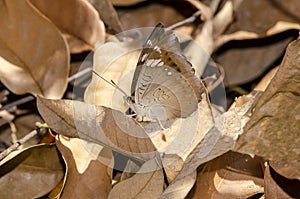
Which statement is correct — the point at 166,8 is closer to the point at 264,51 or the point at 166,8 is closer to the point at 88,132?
the point at 264,51

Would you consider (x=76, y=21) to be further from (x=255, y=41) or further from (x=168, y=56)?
(x=255, y=41)

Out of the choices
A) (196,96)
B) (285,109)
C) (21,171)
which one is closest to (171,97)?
(196,96)

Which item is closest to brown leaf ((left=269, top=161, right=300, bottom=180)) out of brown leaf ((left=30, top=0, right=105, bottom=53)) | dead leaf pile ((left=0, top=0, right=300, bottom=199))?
dead leaf pile ((left=0, top=0, right=300, bottom=199))

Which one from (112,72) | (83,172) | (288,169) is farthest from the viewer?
(112,72)

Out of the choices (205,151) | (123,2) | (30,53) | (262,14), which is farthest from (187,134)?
(262,14)

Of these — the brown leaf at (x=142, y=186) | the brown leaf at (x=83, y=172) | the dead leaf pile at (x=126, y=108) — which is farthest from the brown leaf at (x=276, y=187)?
the brown leaf at (x=83, y=172)

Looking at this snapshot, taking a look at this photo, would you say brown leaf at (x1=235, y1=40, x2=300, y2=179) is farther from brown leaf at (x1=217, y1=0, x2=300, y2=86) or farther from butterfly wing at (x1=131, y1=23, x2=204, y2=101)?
brown leaf at (x1=217, y1=0, x2=300, y2=86)
